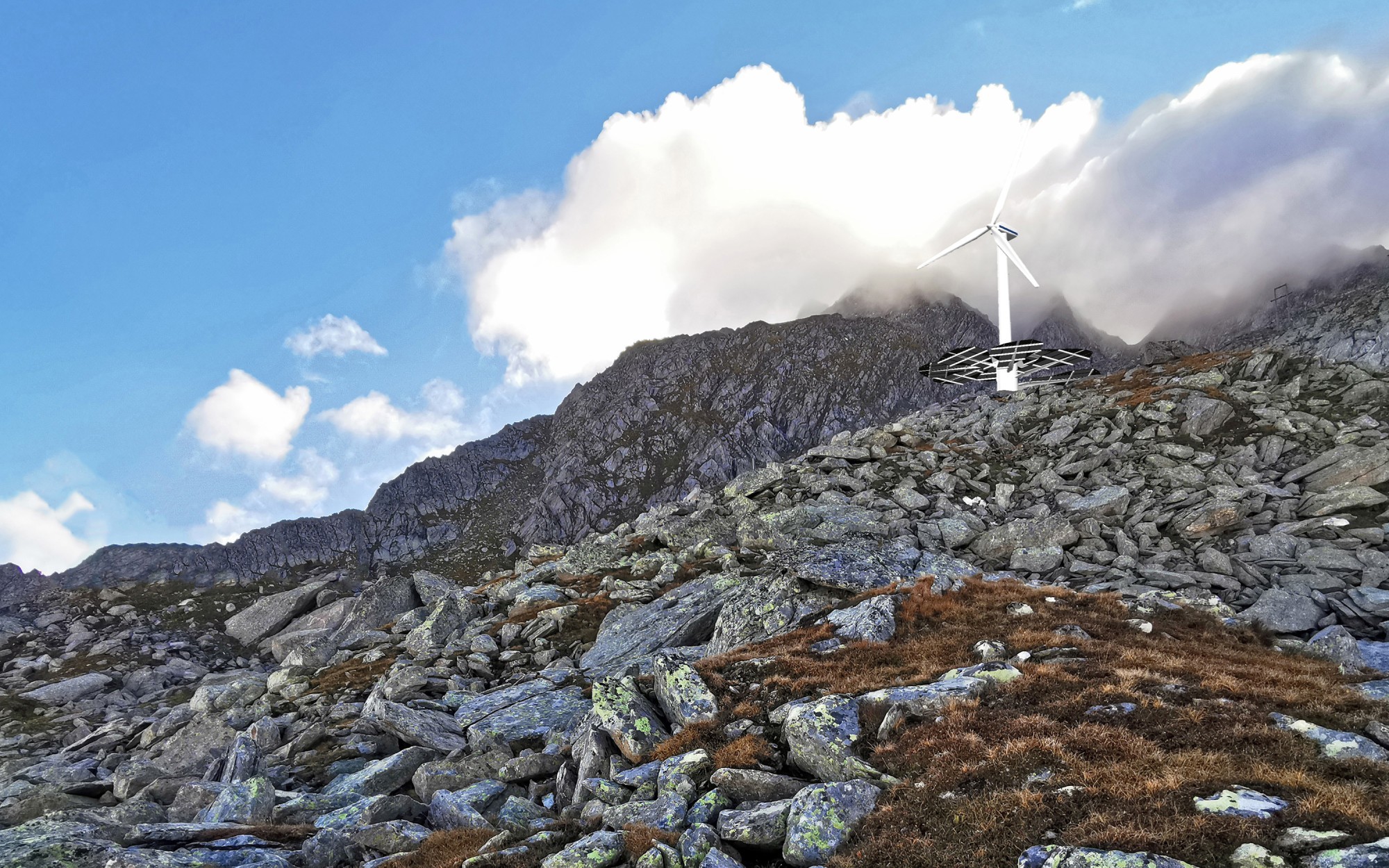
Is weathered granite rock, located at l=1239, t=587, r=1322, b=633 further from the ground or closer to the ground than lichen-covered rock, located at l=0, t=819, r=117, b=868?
further from the ground

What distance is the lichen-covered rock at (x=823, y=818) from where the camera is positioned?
11.0 m

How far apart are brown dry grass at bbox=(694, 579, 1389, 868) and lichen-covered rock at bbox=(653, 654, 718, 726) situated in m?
0.67

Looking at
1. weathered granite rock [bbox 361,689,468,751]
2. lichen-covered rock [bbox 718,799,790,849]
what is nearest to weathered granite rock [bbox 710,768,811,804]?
lichen-covered rock [bbox 718,799,790,849]

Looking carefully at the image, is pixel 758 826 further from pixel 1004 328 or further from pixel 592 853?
pixel 1004 328

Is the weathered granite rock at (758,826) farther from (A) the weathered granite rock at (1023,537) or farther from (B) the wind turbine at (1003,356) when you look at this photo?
(B) the wind turbine at (1003,356)

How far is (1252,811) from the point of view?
939 cm

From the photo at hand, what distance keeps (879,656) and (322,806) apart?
19.5 meters

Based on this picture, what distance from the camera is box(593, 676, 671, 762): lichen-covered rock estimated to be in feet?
60.2

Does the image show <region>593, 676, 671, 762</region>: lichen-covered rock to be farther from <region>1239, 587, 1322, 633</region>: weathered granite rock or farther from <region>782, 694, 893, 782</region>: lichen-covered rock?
<region>1239, 587, 1322, 633</region>: weathered granite rock

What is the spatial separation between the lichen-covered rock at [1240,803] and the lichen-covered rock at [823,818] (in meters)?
5.40

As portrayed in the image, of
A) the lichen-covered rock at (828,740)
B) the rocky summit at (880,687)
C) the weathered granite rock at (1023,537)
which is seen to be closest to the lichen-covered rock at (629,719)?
the rocky summit at (880,687)

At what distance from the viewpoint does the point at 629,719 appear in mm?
19141

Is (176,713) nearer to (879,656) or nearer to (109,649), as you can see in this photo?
(879,656)

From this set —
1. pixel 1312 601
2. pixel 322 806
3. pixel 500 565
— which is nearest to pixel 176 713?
pixel 322 806
